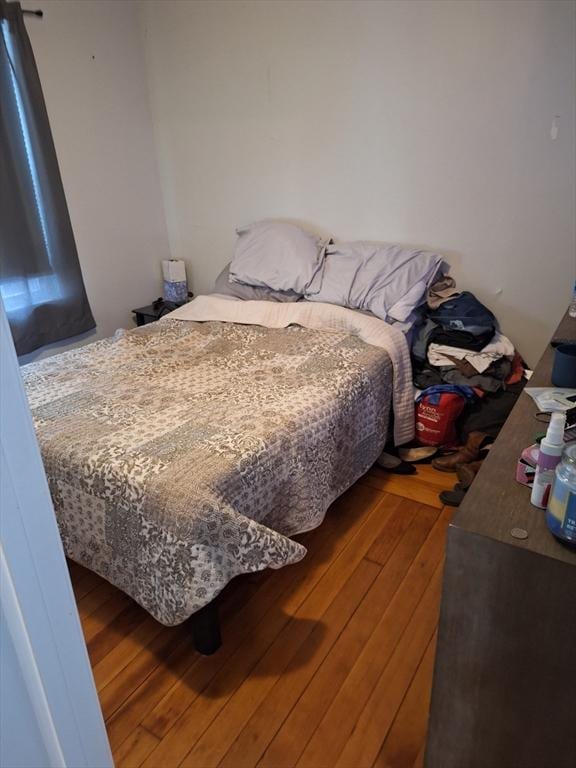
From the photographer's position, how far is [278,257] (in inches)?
110

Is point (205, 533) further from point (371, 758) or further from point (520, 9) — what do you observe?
point (520, 9)

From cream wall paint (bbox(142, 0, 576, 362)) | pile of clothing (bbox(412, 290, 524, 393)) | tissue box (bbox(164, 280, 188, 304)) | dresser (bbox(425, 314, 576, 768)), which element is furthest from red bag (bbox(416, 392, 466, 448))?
tissue box (bbox(164, 280, 188, 304))

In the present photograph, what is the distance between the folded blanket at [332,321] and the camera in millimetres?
2312

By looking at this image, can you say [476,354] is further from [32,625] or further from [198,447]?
[32,625]

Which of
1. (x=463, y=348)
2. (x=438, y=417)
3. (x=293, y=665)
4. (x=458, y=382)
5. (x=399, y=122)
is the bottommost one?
(x=293, y=665)

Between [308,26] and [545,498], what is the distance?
2.66 meters

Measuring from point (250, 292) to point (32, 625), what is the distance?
239 cm

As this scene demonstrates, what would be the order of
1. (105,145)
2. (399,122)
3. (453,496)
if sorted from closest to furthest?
(453,496) → (399,122) → (105,145)

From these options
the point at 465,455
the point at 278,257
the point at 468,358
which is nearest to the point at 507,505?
the point at 465,455

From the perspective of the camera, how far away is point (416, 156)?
253cm

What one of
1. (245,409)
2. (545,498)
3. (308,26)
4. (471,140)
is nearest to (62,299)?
(245,409)

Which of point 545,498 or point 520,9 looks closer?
point 545,498

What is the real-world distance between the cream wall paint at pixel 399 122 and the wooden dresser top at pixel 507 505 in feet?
4.97

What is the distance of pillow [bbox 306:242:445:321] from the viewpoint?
8.04ft
